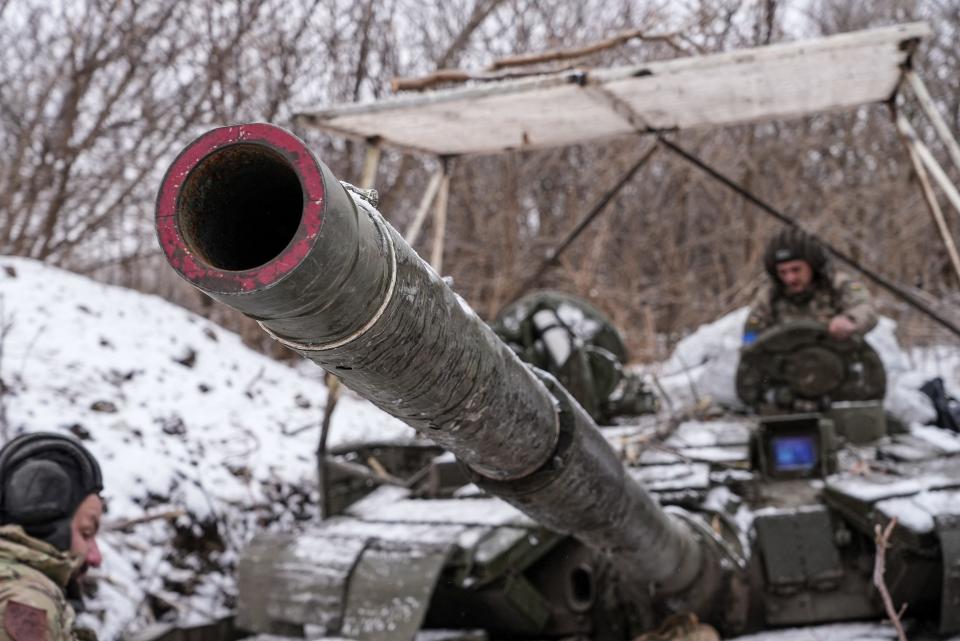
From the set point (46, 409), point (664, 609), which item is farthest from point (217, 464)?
point (664, 609)

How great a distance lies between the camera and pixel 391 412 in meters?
1.70

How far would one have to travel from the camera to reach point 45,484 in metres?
2.75

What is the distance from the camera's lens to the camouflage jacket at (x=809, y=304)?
18.0 feet

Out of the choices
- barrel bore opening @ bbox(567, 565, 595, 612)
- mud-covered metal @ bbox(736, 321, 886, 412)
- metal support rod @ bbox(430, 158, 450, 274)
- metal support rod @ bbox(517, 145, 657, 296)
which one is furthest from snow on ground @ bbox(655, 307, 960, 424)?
barrel bore opening @ bbox(567, 565, 595, 612)

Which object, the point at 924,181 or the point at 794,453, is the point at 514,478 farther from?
the point at 924,181

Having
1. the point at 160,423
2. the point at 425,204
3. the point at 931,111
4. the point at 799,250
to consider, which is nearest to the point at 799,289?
the point at 799,250

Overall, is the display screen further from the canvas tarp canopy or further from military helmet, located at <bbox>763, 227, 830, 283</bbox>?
the canvas tarp canopy

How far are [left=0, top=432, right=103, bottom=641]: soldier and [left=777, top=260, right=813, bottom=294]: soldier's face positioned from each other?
409 cm

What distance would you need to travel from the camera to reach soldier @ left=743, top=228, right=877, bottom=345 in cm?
552

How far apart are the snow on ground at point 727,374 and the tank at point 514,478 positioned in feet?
2.28

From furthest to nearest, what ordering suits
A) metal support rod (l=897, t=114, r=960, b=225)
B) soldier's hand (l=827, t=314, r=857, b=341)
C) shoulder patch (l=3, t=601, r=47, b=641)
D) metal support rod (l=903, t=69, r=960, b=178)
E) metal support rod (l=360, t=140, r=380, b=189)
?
metal support rod (l=360, t=140, r=380, b=189)
soldier's hand (l=827, t=314, r=857, b=341)
metal support rod (l=897, t=114, r=960, b=225)
metal support rod (l=903, t=69, r=960, b=178)
shoulder patch (l=3, t=601, r=47, b=641)

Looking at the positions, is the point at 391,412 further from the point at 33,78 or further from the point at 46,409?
the point at 33,78

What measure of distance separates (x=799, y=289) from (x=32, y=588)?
4.55 meters

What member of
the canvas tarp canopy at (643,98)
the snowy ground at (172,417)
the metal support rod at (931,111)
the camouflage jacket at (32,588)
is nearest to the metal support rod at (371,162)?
the canvas tarp canopy at (643,98)
